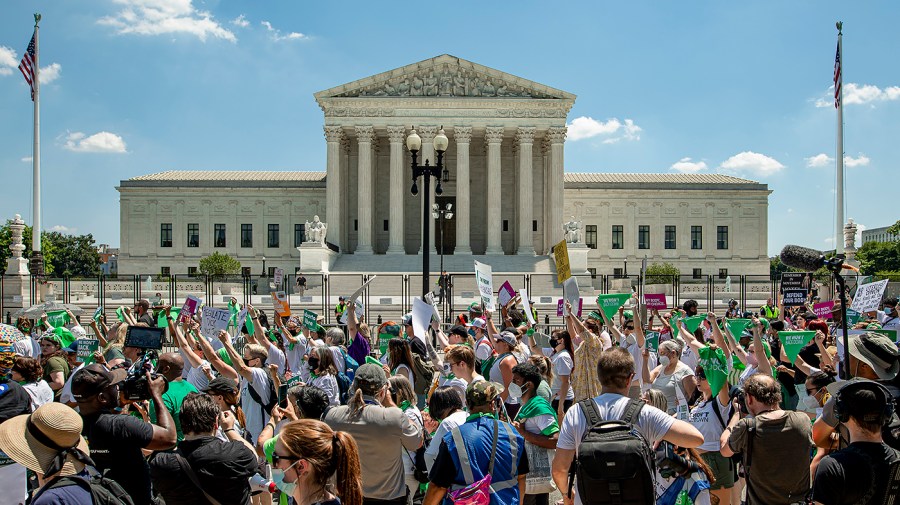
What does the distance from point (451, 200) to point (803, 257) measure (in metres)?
54.5

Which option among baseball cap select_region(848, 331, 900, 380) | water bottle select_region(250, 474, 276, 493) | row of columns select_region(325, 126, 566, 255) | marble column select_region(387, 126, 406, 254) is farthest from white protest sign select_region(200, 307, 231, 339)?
marble column select_region(387, 126, 406, 254)

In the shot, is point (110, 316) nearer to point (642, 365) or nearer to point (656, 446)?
point (642, 365)

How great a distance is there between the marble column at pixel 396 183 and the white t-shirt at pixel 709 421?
4743 centimetres

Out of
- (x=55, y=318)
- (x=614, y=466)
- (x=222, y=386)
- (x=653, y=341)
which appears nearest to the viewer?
(x=614, y=466)

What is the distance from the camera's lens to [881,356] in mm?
5102

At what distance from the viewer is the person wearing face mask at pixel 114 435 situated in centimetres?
477

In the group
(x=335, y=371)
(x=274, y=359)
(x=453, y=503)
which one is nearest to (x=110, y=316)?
(x=274, y=359)

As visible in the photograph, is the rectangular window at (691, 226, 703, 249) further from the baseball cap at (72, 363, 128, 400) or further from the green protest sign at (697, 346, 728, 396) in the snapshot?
the baseball cap at (72, 363, 128, 400)

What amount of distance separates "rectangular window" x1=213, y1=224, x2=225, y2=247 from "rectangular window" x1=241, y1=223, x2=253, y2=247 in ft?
5.53

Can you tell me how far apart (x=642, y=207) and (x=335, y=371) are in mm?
60862

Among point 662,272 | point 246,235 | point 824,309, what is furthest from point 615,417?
point 246,235

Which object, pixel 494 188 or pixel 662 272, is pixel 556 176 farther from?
pixel 662 272

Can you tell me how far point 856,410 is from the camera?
4230mm

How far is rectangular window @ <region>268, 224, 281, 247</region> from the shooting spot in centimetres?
6406
